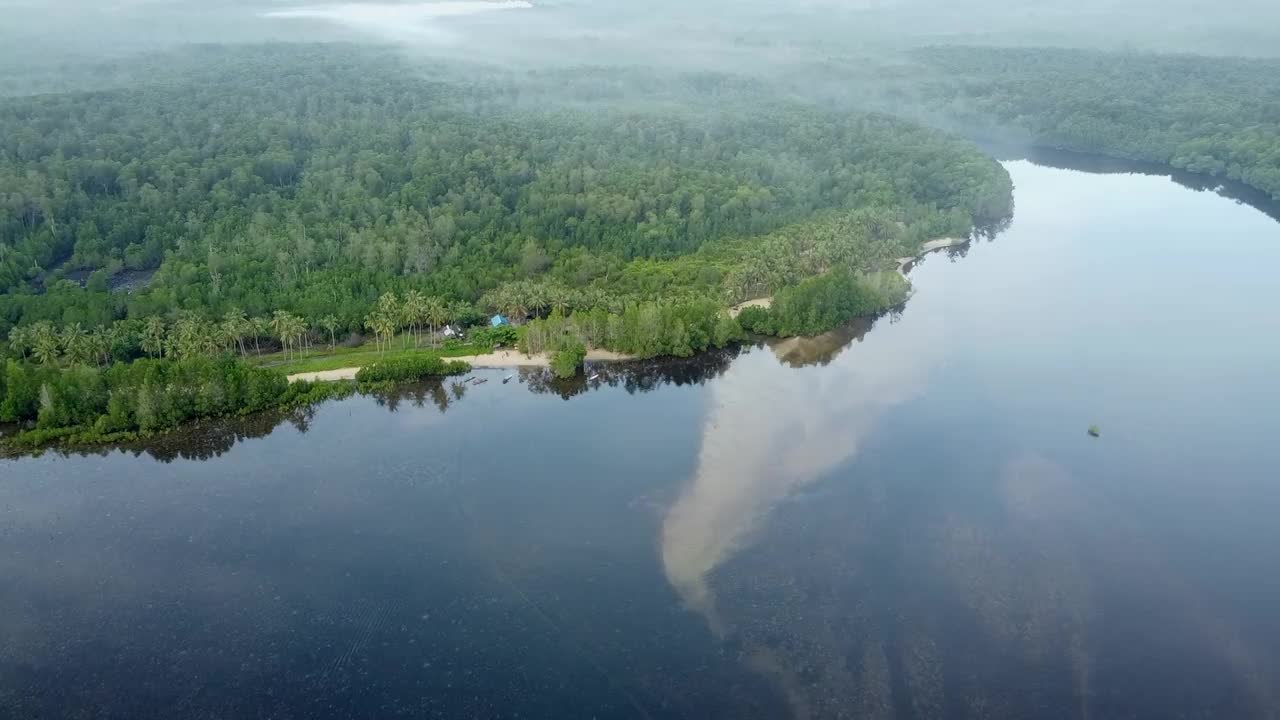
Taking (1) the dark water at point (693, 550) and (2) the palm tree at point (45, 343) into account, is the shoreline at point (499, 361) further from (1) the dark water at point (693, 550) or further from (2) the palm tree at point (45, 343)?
(2) the palm tree at point (45, 343)

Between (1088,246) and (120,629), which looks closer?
(120,629)

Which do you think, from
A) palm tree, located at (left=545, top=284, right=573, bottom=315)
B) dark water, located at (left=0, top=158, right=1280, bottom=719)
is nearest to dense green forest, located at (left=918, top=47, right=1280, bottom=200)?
dark water, located at (left=0, top=158, right=1280, bottom=719)

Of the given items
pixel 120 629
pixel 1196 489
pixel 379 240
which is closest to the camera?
pixel 120 629

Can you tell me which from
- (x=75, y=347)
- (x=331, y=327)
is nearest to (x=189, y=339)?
(x=75, y=347)

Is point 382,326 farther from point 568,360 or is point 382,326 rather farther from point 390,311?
point 568,360

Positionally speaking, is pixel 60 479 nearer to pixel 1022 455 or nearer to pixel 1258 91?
pixel 1022 455

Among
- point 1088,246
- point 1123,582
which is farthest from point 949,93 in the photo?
point 1123,582
